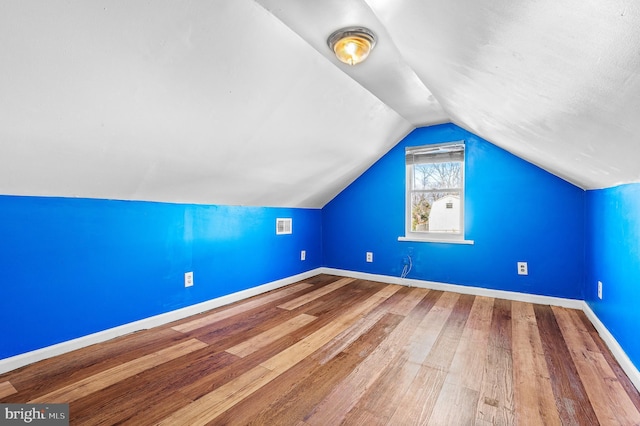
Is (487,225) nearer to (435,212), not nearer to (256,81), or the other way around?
(435,212)

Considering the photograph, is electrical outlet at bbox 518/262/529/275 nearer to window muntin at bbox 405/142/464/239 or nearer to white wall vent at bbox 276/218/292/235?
window muntin at bbox 405/142/464/239

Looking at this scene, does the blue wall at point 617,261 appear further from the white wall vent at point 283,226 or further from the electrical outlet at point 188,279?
the electrical outlet at point 188,279

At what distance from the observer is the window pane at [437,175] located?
11.4ft

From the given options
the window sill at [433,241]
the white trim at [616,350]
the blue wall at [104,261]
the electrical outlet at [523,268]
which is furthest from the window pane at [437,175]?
the blue wall at [104,261]

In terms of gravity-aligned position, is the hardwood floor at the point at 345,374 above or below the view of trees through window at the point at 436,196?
below

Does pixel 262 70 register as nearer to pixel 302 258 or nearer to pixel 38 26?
pixel 38 26

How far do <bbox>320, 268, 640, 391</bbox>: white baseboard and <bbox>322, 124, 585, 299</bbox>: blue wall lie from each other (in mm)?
56

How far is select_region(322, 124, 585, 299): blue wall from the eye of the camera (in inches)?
114

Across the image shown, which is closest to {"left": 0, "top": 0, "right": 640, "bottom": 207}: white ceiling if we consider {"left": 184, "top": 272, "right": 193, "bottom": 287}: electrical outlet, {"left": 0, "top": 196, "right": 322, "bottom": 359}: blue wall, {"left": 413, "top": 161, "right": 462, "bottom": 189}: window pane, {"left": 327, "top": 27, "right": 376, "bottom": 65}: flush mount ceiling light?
{"left": 327, "top": 27, "right": 376, "bottom": 65}: flush mount ceiling light

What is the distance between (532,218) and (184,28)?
3422mm

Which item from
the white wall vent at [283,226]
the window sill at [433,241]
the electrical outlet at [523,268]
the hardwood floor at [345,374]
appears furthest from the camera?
the white wall vent at [283,226]

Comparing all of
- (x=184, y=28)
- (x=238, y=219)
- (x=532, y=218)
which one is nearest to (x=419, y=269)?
(x=532, y=218)

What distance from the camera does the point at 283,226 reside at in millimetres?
3717

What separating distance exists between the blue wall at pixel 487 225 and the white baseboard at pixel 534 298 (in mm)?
56
